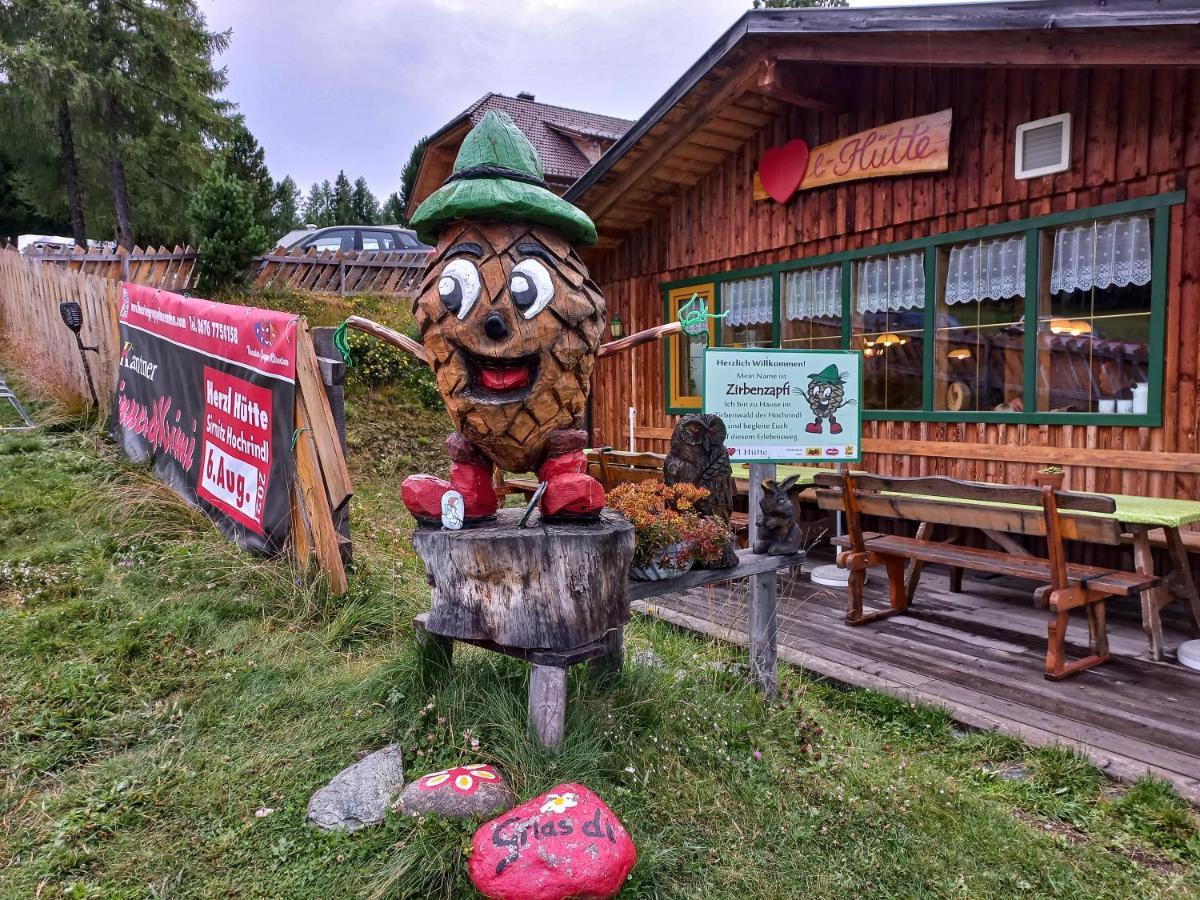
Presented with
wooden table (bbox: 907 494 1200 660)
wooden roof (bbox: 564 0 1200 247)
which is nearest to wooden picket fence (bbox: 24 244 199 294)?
wooden roof (bbox: 564 0 1200 247)

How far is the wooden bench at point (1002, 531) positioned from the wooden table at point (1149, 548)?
139 mm

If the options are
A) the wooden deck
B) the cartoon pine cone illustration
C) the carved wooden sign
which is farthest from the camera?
the carved wooden sign

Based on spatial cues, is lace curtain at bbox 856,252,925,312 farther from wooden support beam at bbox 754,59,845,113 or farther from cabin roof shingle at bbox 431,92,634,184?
cabin roof shingle at bbox 431,92,634,184

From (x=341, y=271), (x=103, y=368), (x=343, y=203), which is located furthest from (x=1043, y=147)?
(x=343, y=203)

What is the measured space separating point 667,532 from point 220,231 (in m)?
9.44

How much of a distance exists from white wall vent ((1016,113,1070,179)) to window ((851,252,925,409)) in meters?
0.98

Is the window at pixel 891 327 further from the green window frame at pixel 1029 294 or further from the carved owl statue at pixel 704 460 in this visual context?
the carved owl statue at pixel 704 460

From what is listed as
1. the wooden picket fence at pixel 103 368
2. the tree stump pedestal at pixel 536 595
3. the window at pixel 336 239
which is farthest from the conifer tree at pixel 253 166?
the tree stump pedestal at pixel 536 595

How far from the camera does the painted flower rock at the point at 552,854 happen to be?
1.84 meters

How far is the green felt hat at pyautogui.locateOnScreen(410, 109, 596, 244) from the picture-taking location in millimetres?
2410

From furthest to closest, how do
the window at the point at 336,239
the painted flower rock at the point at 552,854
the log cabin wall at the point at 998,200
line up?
the window at the point at 336,239, the log cabin wall at the point at 998,200, the painted flower rock at the point at 552,854

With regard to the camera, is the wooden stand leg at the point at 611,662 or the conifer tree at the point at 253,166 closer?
the wooden stand leg at the point at 611,662

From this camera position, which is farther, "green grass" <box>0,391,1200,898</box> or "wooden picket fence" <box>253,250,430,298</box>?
"wooden picket fence" <box>253,250,430,298</box>

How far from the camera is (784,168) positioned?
6891 millimetres
